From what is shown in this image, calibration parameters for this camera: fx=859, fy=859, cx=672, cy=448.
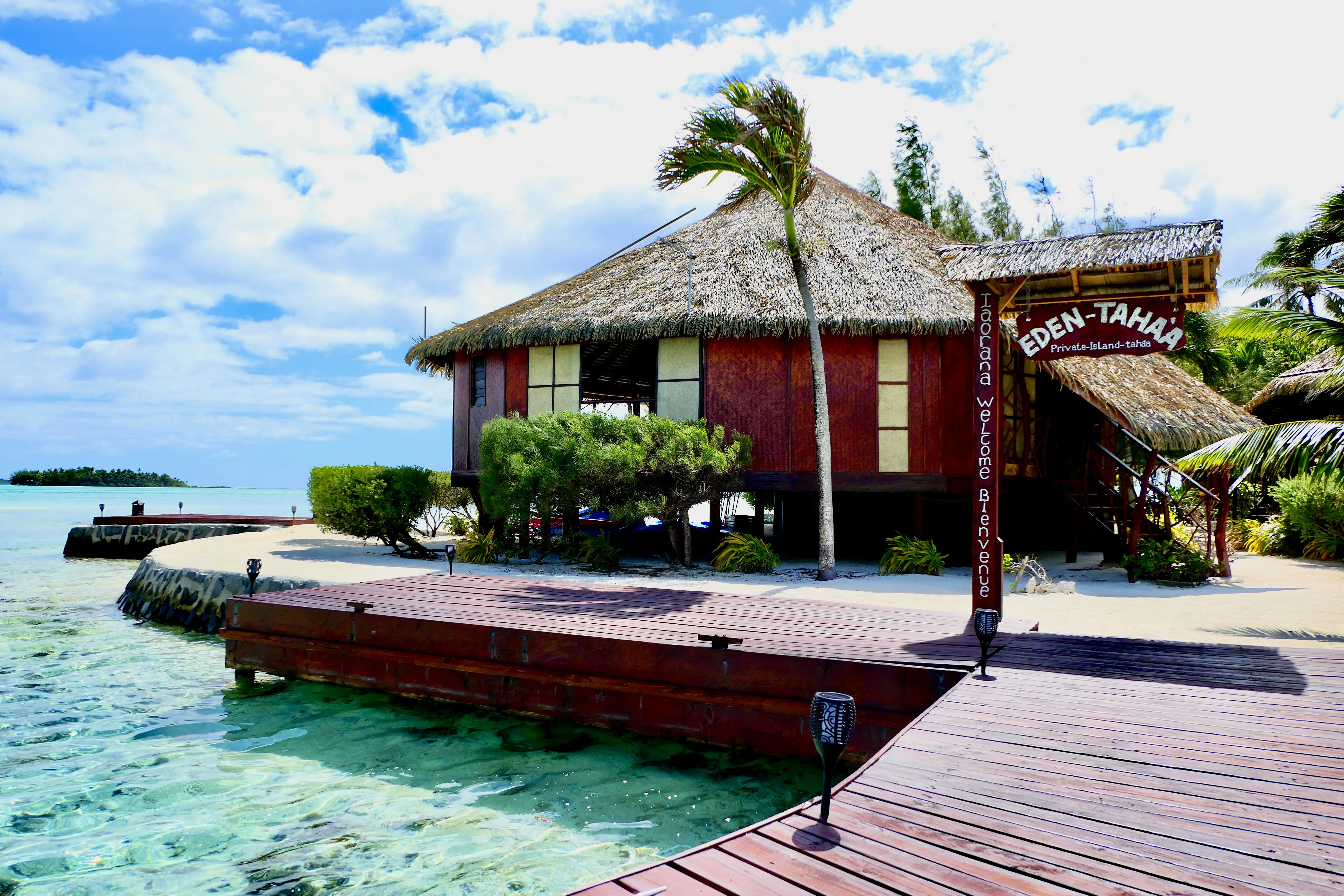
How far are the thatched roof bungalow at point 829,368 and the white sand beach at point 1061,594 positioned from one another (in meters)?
1.96

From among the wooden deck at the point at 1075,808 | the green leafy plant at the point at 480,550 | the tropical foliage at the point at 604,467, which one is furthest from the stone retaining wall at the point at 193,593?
the wooden deck at the point at 1075,808

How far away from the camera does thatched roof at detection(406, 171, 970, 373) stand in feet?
44.9

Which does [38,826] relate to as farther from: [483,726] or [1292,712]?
[1292,712]

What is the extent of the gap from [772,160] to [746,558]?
19.4ft

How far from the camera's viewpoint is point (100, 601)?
14750 millimetres

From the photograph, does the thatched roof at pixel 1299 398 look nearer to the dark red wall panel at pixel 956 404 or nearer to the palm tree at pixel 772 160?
the dark red wall panel at pixel 956 404

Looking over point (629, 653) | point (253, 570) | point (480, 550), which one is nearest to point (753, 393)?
point (480, 550)

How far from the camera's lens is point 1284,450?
9180 millimetres

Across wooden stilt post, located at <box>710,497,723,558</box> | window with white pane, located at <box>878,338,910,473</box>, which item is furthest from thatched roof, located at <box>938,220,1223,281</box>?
wooden stilt post, located at <box>710,497,723,558</box>

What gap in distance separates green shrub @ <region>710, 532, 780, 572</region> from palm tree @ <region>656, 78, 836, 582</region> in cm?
79

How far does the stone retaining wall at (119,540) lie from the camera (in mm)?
23797

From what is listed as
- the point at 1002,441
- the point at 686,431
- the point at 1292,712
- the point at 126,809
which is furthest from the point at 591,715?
the point at 1002,441

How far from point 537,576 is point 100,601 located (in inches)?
352

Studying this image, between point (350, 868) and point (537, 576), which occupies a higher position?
point (537, 576)
